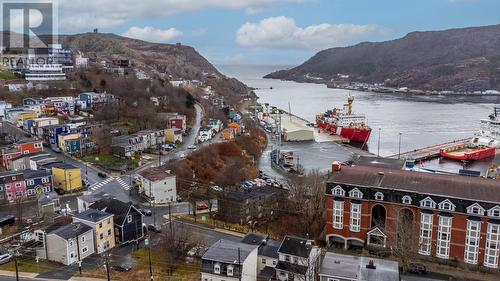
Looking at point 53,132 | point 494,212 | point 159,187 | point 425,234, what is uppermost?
point 53,132

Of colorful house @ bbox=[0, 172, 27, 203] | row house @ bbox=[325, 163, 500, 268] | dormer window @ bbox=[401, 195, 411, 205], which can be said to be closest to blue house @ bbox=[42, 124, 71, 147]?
colorful house @ bbox=[0, 172, 27, 203]

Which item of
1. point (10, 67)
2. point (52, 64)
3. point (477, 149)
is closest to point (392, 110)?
point (477, 149)

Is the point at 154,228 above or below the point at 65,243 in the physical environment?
below

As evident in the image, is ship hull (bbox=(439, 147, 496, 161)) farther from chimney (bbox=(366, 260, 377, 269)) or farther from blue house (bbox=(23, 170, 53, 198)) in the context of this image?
blue house (bbox=(23, 170, 53, 198))

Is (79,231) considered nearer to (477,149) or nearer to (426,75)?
(477,149)

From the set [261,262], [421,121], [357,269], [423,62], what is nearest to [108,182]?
[261,262]

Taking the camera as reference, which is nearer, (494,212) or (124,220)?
(494,212)

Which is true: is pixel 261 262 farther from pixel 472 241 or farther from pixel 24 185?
pixel 24 185

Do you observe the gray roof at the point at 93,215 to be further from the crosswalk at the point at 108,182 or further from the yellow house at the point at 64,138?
the yellow house at the point at 64,138
